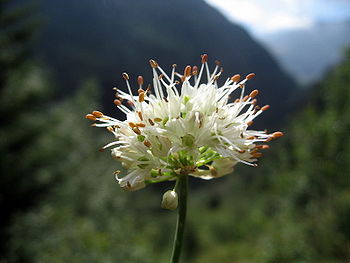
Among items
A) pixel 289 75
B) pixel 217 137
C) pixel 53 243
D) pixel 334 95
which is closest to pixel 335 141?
pixel 334 95

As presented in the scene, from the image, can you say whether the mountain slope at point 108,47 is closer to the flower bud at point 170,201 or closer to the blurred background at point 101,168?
the blurred background at point 101,168

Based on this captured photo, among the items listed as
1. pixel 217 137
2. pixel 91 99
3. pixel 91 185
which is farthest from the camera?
pixel 91 99

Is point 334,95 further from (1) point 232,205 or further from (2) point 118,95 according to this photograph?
(1) point 232,205

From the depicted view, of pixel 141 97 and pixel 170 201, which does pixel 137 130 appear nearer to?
pixel 141 97

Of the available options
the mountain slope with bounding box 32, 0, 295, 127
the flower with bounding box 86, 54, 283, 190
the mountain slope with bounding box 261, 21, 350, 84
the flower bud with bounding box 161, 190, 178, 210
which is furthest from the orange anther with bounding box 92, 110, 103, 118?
the mountain slope with bounding box 32, 0, 295, 127

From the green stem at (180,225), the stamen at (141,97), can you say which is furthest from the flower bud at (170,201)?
the stamen at (141,97)

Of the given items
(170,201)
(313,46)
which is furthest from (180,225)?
(313,46)

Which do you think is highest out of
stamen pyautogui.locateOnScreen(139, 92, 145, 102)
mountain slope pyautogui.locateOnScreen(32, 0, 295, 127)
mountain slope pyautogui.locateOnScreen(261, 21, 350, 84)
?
stamen pyautogui.locateOnScreen(139, 92, 145, 102)

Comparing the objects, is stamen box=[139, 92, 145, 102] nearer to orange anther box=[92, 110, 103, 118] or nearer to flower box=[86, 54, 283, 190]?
flower box=[86, 54, 283, 190]
